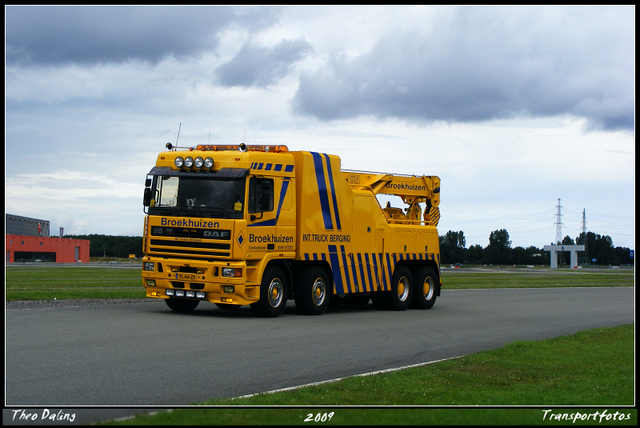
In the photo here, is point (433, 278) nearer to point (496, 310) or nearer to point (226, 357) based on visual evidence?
point (496, 310)

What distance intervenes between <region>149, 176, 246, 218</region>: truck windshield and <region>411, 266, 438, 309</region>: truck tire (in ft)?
25.7

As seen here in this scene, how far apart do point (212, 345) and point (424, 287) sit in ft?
37.2

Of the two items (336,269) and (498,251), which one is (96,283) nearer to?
(336,269)

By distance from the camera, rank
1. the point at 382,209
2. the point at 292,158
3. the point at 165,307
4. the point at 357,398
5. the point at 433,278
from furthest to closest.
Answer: the point at 433,278 → the point at 382,209 → the point at 165,307 → the point at 292,158 → the point at 357,398

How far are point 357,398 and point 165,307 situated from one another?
11.7 m

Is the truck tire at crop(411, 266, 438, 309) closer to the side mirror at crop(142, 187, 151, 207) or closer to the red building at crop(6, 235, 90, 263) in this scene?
the side mirror at crop(142, 187, 151, 207)

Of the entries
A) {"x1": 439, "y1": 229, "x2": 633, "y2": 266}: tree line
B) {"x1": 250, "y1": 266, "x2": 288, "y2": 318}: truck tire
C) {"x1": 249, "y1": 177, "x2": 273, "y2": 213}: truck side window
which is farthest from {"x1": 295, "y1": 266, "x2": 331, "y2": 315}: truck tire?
{"x1": 439, "y1": 229, "x2": 633, "y2": 266}: tree line

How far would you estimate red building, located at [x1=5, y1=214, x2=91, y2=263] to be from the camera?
92.8 meters

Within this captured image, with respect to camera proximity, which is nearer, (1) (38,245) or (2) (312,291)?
(2) (312,291)

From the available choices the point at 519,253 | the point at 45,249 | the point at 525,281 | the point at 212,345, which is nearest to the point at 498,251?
the point at 519,253

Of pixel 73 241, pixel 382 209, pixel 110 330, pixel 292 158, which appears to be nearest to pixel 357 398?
pixel 110 330

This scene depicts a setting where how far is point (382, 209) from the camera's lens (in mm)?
20906

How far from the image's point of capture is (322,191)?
17.9 m

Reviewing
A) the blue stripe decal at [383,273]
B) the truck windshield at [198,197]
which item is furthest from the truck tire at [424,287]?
the truck windshield at [198,197]
